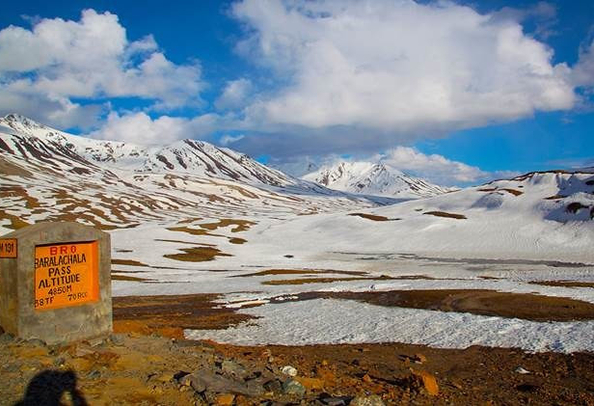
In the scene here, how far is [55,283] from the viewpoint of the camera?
16.3 metres

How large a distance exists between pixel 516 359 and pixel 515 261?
244 feet

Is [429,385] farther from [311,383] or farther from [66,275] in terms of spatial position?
[66,275]

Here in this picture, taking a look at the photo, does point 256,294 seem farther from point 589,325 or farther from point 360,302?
point 589,325

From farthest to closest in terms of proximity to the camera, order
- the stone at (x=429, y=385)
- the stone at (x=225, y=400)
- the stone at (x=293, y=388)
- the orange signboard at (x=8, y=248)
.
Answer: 1. the orange signboard at (x=8, y=248)
2. the stone at (x=429, y=385)
3. the stone at (x=293, y=388)
4. the stone at (x=225, y=400)

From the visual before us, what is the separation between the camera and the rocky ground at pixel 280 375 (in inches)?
469

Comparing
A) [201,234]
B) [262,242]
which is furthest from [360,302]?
[201,234]

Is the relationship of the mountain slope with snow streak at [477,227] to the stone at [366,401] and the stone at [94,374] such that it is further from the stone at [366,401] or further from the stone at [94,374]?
the stone at [94,374]

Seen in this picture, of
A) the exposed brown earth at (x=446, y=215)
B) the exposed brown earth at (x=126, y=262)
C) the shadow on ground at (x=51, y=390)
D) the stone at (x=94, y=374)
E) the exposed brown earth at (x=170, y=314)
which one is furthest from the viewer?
the exposed brown earth at (x=446, y=215)

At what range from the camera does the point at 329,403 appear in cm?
1189

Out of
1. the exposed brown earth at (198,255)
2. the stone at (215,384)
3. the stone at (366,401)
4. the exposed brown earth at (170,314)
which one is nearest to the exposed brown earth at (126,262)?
the exposed brown earth at (198,255)

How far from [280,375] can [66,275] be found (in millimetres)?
8246

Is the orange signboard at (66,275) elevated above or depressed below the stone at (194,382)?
above

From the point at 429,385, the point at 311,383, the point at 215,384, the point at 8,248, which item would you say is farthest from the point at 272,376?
the point at 8,248

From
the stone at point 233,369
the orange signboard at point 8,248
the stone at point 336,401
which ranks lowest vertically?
the stone at point 336,401
